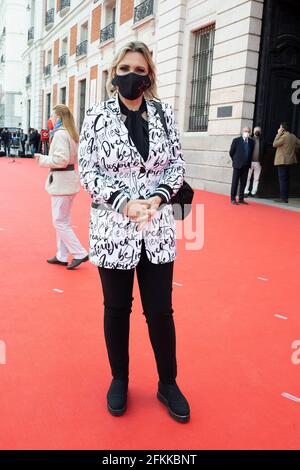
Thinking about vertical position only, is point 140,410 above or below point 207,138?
below

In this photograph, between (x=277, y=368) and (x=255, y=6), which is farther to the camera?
(x=255, y=6)

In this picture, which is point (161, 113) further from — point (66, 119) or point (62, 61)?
point (62, 61)

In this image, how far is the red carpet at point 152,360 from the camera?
7.82ft

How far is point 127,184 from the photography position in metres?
2.45

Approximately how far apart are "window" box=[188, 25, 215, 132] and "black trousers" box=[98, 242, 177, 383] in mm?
12619

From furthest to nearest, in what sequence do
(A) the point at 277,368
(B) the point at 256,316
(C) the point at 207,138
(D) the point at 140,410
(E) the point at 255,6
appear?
(C) the point at 207,138, (E) the point at 255,6, (B) the point at 256,316, (A) the point at 277,368, (D) the point at 140,410

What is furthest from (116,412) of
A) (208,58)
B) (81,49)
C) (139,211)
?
(81,49)

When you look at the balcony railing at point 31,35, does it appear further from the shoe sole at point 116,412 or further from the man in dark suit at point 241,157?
the shoe sole at point 116,412

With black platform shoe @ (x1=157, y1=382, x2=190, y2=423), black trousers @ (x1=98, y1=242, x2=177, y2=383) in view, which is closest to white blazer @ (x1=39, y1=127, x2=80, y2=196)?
black trousers @ (x1=98, y1=242, x2=177, y2=383)

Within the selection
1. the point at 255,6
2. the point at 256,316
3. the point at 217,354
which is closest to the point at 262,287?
the point at 256,316

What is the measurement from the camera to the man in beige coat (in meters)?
11.6

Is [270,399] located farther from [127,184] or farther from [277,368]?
[127,184]
